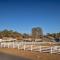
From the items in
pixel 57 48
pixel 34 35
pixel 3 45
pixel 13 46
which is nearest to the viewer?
pixel 57 48

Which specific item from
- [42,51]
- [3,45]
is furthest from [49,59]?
[3,45]

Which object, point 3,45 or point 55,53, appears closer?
point 55,53

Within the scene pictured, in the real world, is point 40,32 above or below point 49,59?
above

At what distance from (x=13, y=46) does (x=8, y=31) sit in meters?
104

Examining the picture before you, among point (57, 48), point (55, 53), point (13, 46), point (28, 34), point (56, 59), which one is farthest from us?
point (28, 34)

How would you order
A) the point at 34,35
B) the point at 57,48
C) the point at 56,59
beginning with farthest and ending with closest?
the point at 34,35
the point at 57,48
the point at 56,59

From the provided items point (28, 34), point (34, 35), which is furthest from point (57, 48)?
point (28, 34)

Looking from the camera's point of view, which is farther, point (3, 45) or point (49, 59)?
point (3, 45)

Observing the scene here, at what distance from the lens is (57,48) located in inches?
1085

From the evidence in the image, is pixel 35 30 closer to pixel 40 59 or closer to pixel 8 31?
pixel 8 31

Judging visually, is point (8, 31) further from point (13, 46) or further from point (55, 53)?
point (55, 53)

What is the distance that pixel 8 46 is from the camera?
39219 mm

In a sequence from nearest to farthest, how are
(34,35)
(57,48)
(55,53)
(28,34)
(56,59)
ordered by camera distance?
(56,59)
(55,53)
(57,48)
(34,35)
(28,34)

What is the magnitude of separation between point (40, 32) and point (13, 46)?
87565 mm
